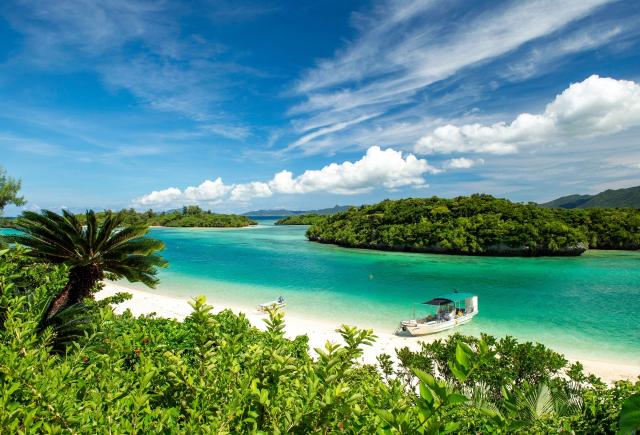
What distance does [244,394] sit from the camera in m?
2.39

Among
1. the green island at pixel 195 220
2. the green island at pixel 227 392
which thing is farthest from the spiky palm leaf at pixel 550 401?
the green island at pixel 195 220

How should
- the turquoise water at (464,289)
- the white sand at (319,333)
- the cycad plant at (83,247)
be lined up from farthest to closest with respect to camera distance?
1. the turquoise water at (464,289)
2. the white sand at (319,333)
3. the cycad plant at (83,247)

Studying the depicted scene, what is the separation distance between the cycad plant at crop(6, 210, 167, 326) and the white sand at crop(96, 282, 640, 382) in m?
4.04

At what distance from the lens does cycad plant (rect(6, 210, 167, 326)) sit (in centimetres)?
1109

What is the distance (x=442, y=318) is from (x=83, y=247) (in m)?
20.2

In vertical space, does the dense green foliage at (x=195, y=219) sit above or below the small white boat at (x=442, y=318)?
above

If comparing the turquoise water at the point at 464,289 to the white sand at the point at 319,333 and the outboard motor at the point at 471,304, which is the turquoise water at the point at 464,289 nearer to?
the outboard motor at the point at 471,304

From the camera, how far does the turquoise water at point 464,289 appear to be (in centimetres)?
2123

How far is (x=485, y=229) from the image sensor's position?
62188mm

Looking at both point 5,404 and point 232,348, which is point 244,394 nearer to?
point 232,348

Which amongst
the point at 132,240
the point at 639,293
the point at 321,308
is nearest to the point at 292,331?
the point at 321,308

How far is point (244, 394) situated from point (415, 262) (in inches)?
2055

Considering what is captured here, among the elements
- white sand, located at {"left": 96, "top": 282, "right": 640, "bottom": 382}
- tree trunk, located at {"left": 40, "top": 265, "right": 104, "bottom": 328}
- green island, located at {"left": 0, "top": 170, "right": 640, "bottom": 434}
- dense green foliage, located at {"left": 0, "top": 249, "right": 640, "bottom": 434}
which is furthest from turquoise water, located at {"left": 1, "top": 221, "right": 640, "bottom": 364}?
dense green foliage, located at {"left": 0, "top": 249, "right": 640, "bottom": 434}

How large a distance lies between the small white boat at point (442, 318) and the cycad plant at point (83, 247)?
14.7 m
